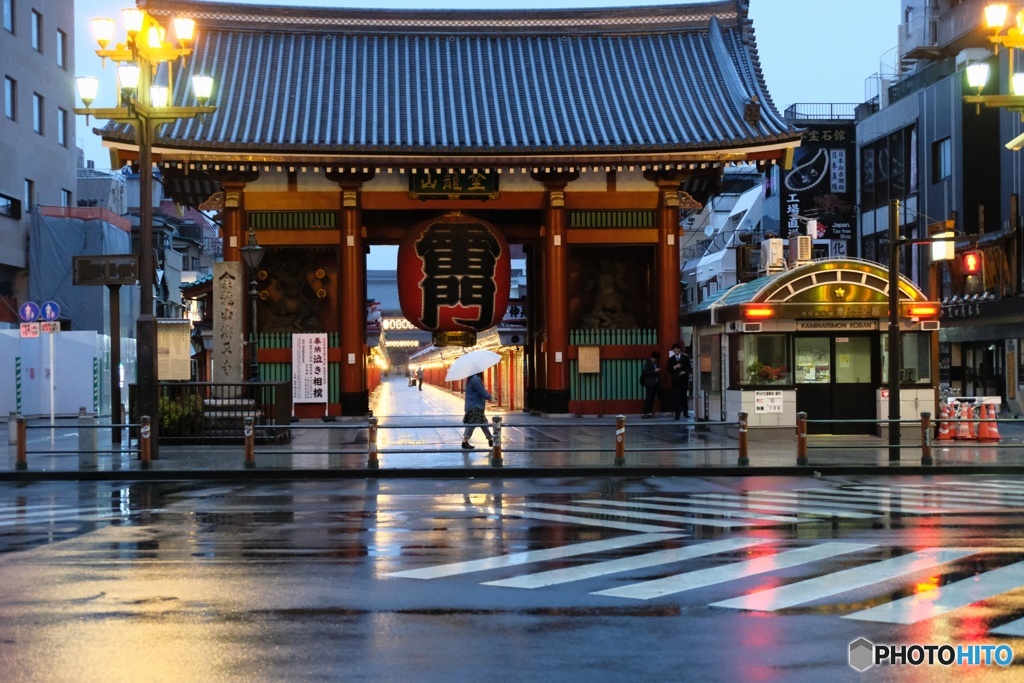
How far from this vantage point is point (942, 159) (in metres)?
44.6

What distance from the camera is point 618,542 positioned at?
12789mm

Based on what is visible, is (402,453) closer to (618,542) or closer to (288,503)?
(288,503)

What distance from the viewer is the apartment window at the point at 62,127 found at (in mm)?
54375

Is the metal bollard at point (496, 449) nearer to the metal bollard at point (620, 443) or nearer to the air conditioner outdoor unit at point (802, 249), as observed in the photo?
the metal bollard at point (620, 443)

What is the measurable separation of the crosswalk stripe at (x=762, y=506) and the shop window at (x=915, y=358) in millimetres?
10979

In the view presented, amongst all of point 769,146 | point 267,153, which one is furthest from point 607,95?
point 267,153

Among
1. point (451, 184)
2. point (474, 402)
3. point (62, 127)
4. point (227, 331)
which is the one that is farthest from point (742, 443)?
point (62, 127)

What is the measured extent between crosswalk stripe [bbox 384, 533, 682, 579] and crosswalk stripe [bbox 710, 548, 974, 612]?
250 cm

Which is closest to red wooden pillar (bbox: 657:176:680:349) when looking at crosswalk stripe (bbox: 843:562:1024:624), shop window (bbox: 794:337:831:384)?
shop window (bbox: 794:337:831:384)

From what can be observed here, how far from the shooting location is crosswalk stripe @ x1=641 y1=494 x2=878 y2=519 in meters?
15.2

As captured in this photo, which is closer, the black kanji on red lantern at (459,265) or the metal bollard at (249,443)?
the metal bollard at (249,443)

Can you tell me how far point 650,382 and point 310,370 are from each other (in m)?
9.52

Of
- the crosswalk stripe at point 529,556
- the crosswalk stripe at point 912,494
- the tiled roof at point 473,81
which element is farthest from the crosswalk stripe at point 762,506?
the tiled roof at point 473,81

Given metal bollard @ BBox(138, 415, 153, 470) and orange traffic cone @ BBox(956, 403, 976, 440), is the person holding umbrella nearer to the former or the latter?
metal bollard @ BBox(138, 415, 153, 470)
